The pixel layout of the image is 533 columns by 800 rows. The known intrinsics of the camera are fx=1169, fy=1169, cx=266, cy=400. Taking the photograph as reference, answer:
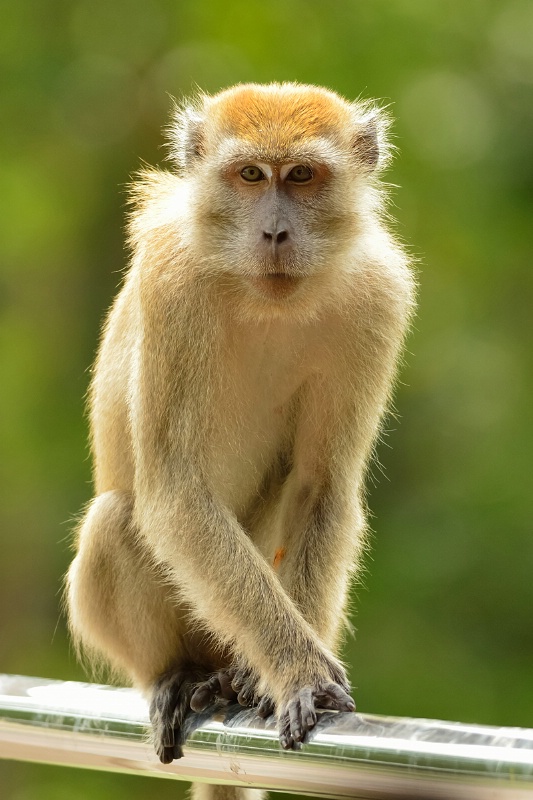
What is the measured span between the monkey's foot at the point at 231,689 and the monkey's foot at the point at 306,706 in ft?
0.78

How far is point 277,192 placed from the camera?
14.5 feet

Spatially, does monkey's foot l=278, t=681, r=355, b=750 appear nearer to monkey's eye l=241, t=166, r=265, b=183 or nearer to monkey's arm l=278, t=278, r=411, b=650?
monkey's arm l=278, t=278, r=411, b=650

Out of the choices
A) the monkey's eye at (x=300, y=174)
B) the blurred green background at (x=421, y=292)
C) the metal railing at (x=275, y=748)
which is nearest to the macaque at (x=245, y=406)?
the monkey's eye at (x=300, y=174)

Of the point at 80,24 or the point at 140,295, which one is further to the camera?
the point at 80,24

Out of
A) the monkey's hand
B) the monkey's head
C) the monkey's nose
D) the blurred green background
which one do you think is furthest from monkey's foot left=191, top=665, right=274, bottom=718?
the blurred green background

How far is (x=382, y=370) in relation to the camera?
4887 millimetres

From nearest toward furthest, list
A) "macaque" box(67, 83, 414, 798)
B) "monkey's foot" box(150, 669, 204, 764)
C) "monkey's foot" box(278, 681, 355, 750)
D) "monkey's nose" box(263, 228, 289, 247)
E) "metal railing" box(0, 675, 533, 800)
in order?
1. "metal railing" box(0, 675, 533, 800)
2. "monkey's foot" box(278, 681, 355, 750)
3. "monkey's foot" box(150, 669, 204, 764)
4. "monkey's nose" box(263, 228, 289, 247)
5. "macaque" box(67, 83, 414, 798)

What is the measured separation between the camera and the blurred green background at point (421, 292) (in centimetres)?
870

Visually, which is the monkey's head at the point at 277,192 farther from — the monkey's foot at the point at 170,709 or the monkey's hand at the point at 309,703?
the monkey's foot at the point at 170,709

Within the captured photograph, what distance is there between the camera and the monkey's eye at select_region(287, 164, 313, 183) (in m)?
4.47

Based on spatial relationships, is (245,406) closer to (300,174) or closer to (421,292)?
(300,174)

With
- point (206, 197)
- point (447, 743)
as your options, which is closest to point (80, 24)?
point (206, 197)

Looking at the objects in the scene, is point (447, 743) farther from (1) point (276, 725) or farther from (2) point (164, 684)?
(2) point (164, 684)

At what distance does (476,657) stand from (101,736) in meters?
5.50
